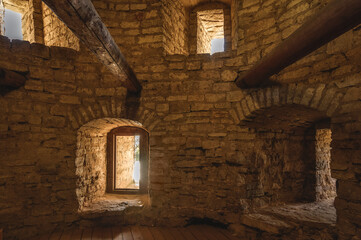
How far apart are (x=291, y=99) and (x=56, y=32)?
4.72 m

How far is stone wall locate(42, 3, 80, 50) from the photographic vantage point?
387 centimetres

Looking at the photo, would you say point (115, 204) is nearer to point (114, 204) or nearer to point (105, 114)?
point (114, 204)

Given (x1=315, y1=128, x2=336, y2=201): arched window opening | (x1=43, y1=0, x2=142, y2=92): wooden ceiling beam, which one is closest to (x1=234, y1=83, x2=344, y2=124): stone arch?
(x1=315, y1=128, x2=336, y2=201): arched window opening

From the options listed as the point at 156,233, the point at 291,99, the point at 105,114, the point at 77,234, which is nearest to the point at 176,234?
the point at 156,233

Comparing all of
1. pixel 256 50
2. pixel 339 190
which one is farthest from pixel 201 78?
pixel 339 190

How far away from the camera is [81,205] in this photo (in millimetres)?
3404

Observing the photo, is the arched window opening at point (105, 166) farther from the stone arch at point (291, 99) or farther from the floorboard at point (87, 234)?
the stone arch at point (291, 99)

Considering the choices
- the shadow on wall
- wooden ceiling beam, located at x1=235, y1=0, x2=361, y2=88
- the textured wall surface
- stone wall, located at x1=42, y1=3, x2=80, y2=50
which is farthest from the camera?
stone wall, located at x1=42, y1=3, x2=80, y2=50

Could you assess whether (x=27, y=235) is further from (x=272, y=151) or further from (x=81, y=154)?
(x=272, y=151)

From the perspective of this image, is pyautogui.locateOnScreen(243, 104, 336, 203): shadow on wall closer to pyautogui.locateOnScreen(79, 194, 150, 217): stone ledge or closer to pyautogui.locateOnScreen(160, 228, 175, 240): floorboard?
pyautogui.locateOnScreen(160, 228, 175, 240): floorboard

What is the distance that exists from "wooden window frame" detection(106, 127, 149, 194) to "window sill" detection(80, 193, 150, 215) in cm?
15

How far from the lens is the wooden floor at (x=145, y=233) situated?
2.97 m

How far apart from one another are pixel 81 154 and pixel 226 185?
2564 mm

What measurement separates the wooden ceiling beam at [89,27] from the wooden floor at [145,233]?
8.18 feet
